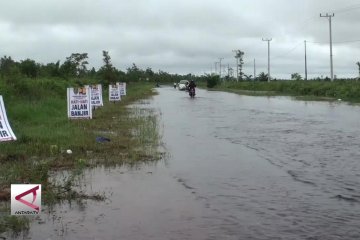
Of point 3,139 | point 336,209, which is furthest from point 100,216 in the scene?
point 3,139

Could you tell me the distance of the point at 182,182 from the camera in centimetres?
982

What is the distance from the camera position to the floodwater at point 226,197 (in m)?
6.78

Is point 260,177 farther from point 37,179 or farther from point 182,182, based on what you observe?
point 37,179

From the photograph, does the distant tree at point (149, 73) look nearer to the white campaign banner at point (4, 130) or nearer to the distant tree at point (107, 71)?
the distant tree at point (107, 71)

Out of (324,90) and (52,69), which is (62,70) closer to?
(52,69)

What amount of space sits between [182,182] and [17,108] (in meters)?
12.5

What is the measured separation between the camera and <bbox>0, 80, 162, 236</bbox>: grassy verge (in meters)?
8.54

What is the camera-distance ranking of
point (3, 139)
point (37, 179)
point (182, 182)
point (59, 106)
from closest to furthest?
point (37, 179)
point (182, 182)
point (3, 139)
point (59, 106)

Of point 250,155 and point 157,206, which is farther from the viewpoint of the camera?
point 250,155

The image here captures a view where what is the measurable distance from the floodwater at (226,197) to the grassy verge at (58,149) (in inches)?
17.5

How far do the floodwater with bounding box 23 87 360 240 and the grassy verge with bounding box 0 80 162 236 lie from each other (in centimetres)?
45

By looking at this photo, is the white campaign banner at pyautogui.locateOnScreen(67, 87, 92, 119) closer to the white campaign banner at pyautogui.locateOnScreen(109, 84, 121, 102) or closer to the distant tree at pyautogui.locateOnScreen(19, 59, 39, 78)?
the white campaign banner at pyautogui.locateOnScreen(109, 84, 121, 102)

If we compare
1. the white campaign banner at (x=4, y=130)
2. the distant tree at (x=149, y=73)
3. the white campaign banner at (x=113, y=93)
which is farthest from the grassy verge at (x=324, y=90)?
the distant tree at (x=149, y=73)

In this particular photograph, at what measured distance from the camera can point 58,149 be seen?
12.6 meters
